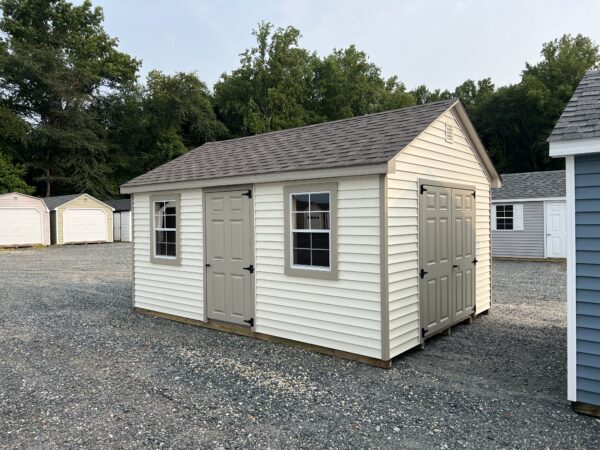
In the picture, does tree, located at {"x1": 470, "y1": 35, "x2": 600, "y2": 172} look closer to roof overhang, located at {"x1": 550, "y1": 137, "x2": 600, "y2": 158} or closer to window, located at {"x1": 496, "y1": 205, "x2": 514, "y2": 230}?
window, located at {"x1": 496, "y1": 205, "x2": 514, "y2": 230}

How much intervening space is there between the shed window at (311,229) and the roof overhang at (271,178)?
0.28 meters

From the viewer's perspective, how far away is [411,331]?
5371 mm

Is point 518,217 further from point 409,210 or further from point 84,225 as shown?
point 84,225

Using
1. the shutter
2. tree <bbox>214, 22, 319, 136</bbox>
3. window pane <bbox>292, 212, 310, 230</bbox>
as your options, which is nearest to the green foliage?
tree <bbox>214, 22, 319, 136</bbox>

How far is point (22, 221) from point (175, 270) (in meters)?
22.3

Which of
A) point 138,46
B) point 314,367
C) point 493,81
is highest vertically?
point 138,46

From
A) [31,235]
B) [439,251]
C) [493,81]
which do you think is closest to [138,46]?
[31,235]

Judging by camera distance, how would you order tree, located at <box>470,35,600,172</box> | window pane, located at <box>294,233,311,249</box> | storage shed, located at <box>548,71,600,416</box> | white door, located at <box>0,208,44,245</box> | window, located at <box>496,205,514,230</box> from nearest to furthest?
1. storage shed, located at <box>548,71,600,416</box>
2. window pane, located at <box>294,233,311,249</box>
3. window, located at <box>496,205,514,230</box>
4. white door, located at <box>0,208,44,245</box>
5. tree, located at <box>470,35,600,172</box>

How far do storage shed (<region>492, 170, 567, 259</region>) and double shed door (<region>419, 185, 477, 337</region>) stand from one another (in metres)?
9.90

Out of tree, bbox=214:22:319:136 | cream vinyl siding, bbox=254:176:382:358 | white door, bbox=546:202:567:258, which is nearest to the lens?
cream vinyl siding, bbox=254:176:382:358

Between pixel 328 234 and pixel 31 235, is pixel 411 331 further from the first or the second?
pixel 31 235

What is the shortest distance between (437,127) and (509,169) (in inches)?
1253

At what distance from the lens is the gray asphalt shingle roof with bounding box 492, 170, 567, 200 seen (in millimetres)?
15086

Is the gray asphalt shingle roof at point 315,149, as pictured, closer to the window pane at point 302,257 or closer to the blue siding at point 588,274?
the window pane at point 302,257
